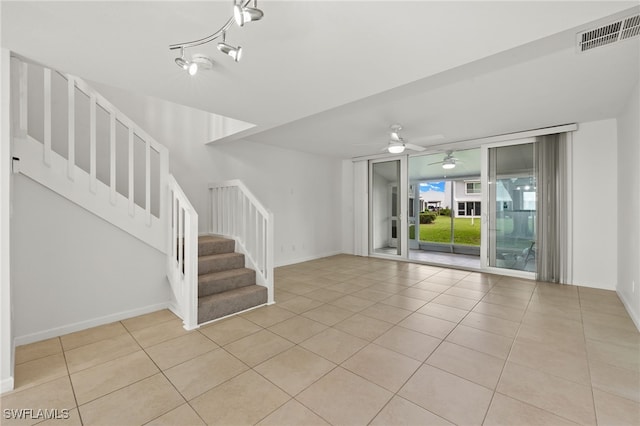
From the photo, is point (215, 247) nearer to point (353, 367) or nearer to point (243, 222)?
point (243, 222)

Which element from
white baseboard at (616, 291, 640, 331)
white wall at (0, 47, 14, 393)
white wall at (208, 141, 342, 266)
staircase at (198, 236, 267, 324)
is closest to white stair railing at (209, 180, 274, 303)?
staircase at (198, 236, 267, 324)

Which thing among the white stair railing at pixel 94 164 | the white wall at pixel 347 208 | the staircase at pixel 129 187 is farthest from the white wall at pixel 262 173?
the white stair railing at pixel 94 164

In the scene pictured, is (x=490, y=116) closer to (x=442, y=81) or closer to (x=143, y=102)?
(x=442, y=81)

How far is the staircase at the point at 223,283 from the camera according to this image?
10.2 ft

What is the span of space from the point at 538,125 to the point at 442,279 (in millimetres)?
2970

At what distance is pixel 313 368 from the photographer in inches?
83.9

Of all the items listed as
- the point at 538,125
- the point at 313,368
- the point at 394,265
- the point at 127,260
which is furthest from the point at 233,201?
the point at 538,125

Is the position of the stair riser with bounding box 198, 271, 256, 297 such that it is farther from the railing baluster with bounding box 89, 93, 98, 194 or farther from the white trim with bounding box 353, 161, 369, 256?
the white trim with bounding box 353, 161, 369, 256

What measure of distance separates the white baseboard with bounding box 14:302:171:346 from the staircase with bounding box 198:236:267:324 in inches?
24.2

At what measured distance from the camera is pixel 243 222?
13.0ft

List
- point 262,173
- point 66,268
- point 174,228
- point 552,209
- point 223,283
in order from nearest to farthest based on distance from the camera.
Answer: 1. point 66,268
2. point 174,228
3. point 223,283
4. point 552,209
5. point 262,173

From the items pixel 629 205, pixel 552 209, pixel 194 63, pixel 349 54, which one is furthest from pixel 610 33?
pixel 552 209

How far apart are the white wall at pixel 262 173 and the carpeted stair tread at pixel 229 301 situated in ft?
6.03

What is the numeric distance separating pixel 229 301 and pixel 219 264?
2.24 feet
